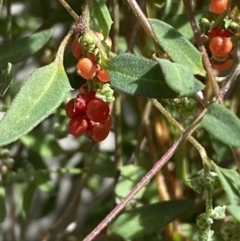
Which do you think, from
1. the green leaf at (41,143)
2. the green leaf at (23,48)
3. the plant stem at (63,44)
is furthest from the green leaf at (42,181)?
the plant stem at (63,44)

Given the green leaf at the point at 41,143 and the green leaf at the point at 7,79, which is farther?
the green leaf at the point at 41,143


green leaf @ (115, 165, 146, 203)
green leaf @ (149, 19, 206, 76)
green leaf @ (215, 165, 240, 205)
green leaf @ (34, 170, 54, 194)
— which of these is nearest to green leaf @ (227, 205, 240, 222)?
green leaf @ (215, 165, 240, 205)

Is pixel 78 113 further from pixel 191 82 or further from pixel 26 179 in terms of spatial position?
pixel 26 179

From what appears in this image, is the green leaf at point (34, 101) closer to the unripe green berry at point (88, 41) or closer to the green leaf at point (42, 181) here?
the unripe green berry at point (88, 41)

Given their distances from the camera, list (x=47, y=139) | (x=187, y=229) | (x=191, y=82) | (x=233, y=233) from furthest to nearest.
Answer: (x=47, y=139), (x=187, y=229), (x=233, y=233), (x=191, y=82)

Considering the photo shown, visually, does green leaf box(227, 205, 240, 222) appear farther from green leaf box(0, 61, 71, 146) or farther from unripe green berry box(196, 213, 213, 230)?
green leaf box(0, 61, 71, 146)

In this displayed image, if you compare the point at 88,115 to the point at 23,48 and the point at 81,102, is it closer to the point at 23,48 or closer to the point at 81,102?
the point at 81,102

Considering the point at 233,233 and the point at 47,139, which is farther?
the point at 47,139

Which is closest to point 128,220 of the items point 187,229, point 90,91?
point 187,229
